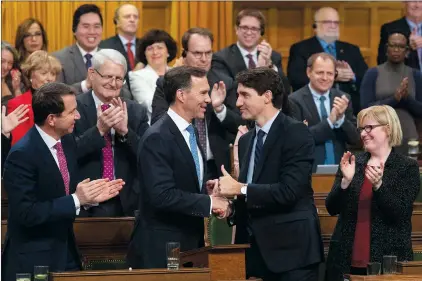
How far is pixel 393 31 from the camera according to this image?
362 inches

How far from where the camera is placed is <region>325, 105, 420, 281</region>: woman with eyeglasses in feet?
18.7

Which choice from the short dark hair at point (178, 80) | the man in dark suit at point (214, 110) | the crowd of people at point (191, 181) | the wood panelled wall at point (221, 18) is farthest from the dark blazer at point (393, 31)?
the short dark hair at point (178, 80)

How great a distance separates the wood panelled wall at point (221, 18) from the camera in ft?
30.7

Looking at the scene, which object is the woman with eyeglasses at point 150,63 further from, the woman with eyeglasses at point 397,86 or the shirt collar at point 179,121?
the shirt collar at point 179,121

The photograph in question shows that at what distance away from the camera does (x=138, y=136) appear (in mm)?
6617

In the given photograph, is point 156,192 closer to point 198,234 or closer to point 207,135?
point 198,234

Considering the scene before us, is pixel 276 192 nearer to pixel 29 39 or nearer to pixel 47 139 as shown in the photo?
pixel 47 139

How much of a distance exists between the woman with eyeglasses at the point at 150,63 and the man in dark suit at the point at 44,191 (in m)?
2.08

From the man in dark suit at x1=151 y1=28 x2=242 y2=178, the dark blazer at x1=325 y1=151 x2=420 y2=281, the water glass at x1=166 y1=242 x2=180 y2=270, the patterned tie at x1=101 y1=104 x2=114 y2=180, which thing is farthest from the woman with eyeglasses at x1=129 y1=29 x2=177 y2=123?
the water glass at x1=166 y1=242 x2=180 y2=270

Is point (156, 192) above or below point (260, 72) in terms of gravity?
below

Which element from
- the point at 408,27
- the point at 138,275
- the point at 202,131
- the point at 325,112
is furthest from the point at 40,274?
the point at 408,27

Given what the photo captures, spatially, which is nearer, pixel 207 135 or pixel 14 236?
pixel 14 236

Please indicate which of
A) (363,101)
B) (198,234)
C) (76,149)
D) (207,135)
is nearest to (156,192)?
(198,234)

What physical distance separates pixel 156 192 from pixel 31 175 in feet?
1.96
